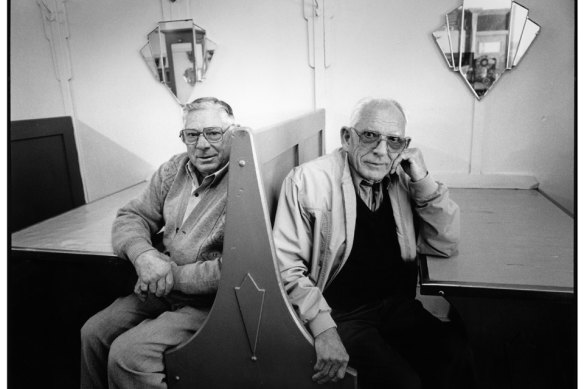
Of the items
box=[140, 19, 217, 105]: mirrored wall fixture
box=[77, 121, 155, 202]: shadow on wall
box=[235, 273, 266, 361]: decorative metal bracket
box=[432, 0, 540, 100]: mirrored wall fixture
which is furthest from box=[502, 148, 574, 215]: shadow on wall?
box=[77, 121, 155, 202]: shadow on wall

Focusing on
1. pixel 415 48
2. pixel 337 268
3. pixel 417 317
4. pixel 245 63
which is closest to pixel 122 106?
pixel 245 63

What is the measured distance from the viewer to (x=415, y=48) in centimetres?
246

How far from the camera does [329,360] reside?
132 centimetres

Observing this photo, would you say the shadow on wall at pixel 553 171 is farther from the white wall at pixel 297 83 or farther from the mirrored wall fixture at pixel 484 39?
the mirrored wall fixture at pixel 484 39

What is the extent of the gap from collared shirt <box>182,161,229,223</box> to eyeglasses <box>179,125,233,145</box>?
102mm

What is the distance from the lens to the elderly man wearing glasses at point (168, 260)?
1.45 m

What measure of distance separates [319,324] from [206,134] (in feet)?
2.67

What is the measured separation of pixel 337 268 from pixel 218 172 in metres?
0.54

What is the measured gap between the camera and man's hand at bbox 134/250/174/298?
1531 millimetres

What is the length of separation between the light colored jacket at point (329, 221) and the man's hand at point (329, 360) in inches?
7.6

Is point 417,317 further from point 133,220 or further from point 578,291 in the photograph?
point 133,220

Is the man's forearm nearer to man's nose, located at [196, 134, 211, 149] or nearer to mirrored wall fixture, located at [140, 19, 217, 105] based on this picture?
man's nose, located at [196, 134, 211, 149]

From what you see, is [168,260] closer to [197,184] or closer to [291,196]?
[197,184]

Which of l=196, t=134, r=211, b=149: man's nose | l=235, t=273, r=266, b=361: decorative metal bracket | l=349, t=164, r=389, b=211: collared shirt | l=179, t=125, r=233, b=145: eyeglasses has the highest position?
l=179, t=125, r=233, b=145: eyeglasses
